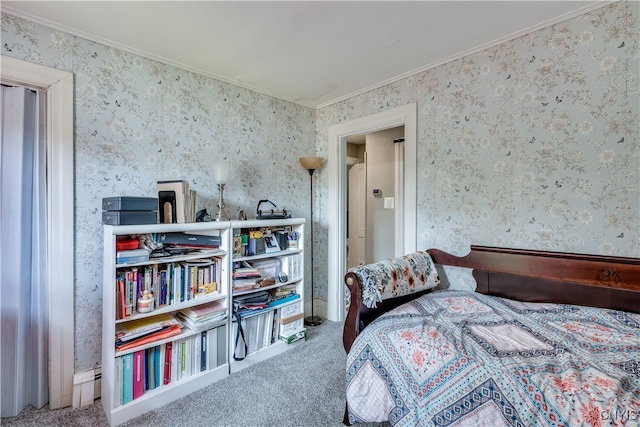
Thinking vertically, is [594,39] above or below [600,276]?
above

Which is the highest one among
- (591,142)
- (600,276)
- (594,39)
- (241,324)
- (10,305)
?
(594,39)

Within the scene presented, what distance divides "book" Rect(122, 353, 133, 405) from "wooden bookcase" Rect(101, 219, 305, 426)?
0.01m

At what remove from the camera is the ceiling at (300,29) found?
5.23 feet

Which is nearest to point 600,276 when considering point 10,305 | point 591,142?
point 591,142

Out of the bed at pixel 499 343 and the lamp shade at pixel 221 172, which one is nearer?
the bed at pixel 499 343

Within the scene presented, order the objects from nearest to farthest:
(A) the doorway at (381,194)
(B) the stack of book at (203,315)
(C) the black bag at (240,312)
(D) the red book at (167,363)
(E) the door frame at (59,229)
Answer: (E) the door frame at (59,229) < (D) the red book at (167,363) < (B) the stack of book at (203,315) < (C) the black bag at (240,312) < (A) the doorway at (381,194)

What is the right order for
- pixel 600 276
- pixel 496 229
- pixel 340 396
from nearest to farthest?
pixel 600 276 < pixel 340 396 < pixel 496 229

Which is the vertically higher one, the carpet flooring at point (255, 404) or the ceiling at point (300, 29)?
the ceiling at point (300, 29)

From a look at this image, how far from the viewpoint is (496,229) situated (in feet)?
6.53

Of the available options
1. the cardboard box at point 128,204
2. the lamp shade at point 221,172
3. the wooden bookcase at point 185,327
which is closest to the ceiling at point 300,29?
the lamp shade at point 221,172

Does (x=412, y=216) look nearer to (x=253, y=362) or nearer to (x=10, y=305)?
(x=253, y=362)

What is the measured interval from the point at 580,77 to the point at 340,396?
240cm

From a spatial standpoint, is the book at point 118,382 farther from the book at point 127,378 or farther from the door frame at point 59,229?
the door frame at point 59,229

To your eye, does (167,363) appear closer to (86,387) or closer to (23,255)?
(86,387)
